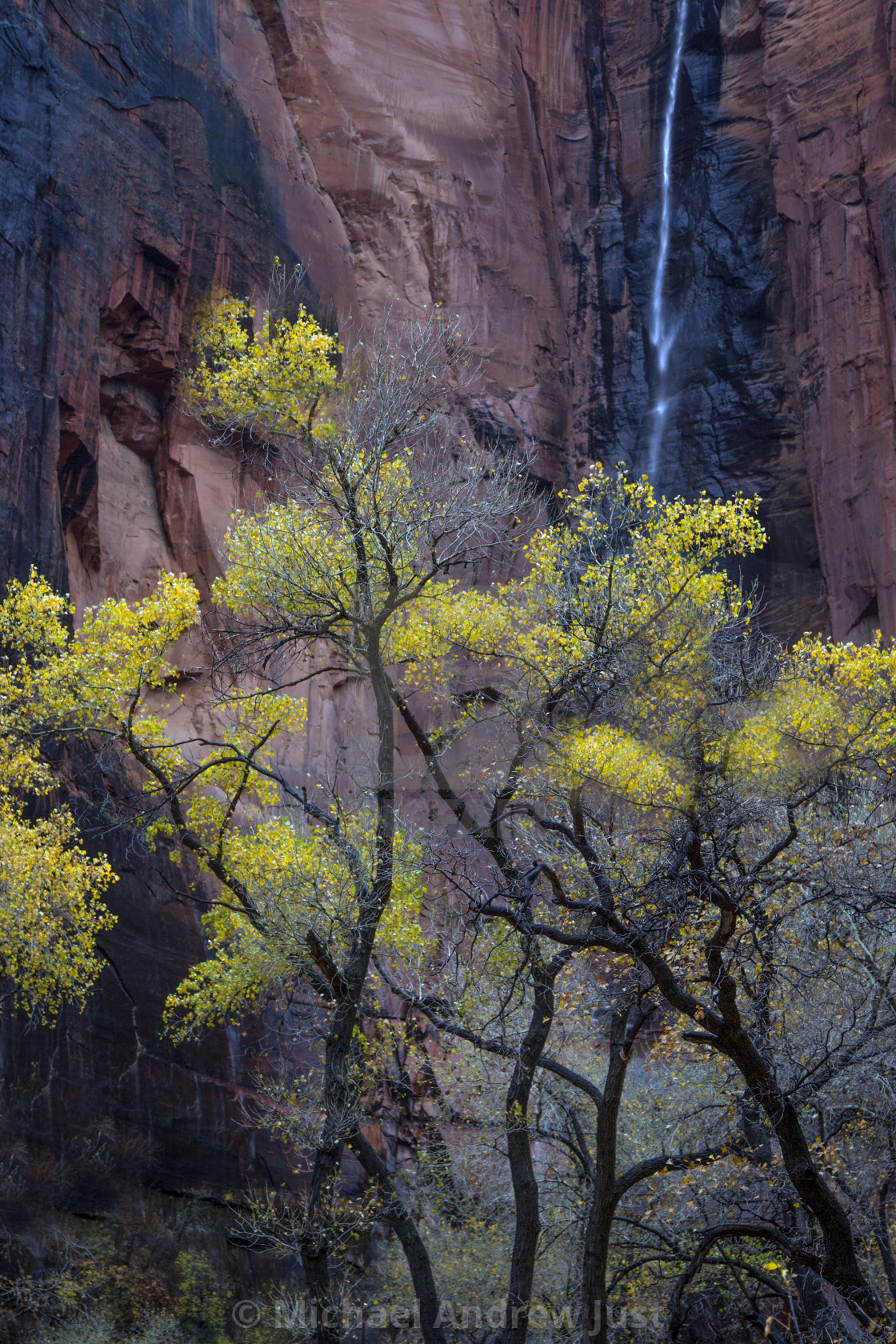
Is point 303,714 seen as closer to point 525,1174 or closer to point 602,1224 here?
point 525,1174

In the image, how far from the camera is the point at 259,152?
91.4 feet

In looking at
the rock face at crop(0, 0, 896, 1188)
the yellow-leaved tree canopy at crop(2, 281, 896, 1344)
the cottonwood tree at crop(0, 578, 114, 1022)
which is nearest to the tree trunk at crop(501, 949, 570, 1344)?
the yellow-leaved tree canopy at crop(2, 281, 896, 1344)

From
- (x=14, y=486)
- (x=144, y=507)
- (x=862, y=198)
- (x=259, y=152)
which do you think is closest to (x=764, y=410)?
(x=862, y=198)

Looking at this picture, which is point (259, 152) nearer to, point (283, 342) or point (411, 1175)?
point (283, 342)

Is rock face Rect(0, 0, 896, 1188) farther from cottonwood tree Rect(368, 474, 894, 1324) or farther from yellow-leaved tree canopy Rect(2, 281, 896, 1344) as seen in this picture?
cottonwood tree Rect(368, 474, 894, 1324)

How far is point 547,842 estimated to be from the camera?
1430 centimetres

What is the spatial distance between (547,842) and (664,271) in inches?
982

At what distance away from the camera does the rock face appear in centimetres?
2045

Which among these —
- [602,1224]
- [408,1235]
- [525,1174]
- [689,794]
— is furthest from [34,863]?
[689,794]

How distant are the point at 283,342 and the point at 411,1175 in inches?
579

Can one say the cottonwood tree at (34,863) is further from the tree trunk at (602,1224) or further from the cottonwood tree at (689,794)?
the tree trunk at (602,1224)

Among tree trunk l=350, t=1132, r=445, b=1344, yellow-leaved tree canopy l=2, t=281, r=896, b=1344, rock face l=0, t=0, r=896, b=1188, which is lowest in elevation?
tree trunk l=350, t=1132, r=445, b=1344

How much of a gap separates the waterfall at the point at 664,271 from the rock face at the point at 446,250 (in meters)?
0.25

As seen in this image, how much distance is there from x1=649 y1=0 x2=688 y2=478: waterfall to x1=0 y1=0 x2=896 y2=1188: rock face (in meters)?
0.25
